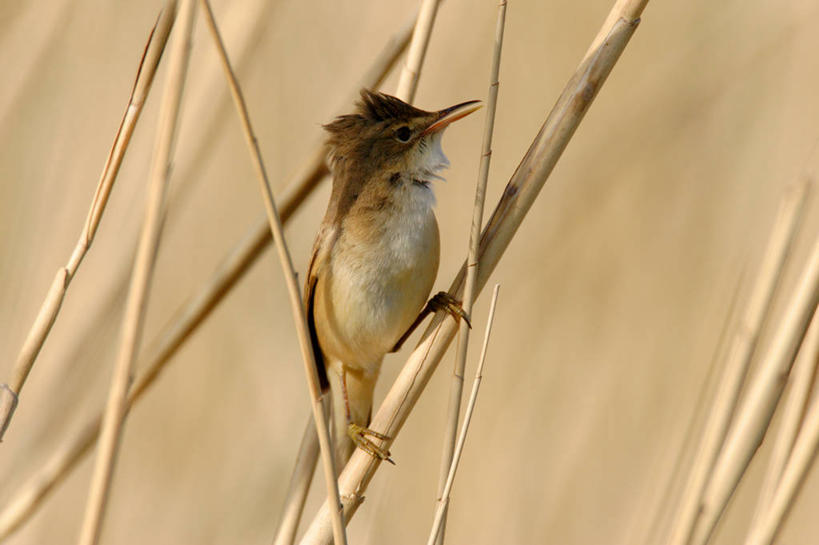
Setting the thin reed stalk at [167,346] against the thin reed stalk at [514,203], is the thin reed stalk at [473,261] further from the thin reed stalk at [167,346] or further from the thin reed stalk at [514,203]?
the thin reed stalk at [167,346]

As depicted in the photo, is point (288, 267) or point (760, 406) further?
point (760, 406)

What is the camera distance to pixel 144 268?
1.46 metres

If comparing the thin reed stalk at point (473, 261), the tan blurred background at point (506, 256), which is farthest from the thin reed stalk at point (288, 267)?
the tan blurred background at point (506, 256)

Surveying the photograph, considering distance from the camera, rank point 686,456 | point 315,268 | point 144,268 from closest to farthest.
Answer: point 144,268
point 686,456
point 315,268

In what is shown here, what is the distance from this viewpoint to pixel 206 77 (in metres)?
2.38

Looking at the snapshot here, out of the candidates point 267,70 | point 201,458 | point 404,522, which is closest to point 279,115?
point 267,70

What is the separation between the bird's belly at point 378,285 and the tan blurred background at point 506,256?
52 centimetres

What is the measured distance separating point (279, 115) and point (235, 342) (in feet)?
3.27

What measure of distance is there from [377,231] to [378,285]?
0.15 m

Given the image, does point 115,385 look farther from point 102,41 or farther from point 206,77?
point 102,41

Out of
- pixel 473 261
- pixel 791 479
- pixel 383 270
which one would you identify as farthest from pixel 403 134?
pixel 791 479

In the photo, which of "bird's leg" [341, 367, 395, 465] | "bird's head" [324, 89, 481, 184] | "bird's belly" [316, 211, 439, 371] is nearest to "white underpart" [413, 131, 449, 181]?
"bird's head" [324, 89, 481, 184]

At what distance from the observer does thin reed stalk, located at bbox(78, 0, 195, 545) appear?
145cm

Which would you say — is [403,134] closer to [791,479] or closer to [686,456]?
[686,456]
